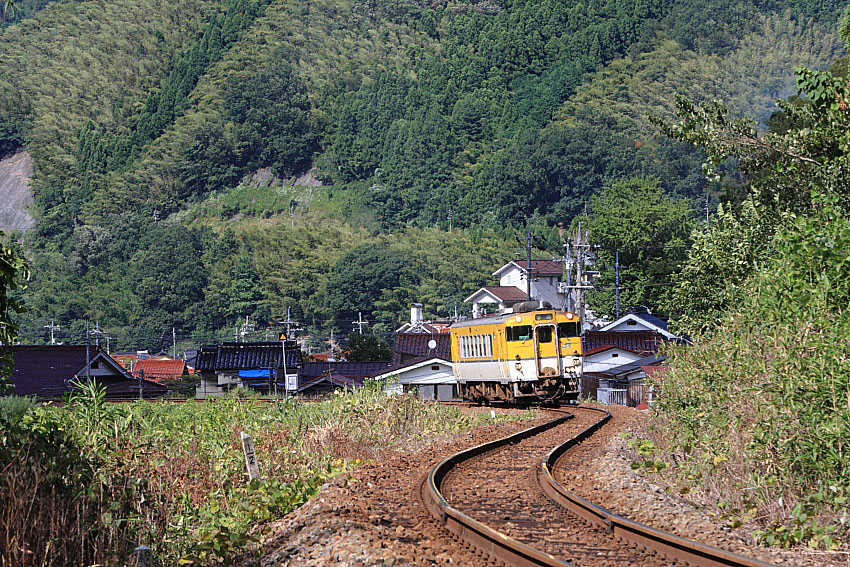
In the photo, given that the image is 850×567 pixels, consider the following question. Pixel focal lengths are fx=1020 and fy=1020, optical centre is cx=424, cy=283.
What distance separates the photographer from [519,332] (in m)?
24.1

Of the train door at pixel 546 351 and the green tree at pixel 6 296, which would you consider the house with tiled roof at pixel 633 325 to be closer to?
the train door at pixel 546 351

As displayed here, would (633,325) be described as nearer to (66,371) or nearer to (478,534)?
(66,371)

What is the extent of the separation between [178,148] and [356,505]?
154 meters

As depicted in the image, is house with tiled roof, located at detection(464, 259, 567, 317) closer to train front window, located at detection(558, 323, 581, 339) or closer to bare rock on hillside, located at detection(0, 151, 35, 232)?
train front window, located at detection(558, 323, 581, 339)

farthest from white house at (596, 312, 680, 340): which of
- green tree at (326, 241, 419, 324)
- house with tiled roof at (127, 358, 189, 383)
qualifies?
green tree at (326, 241, 419, 324)

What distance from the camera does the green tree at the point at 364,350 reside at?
57.5 metres

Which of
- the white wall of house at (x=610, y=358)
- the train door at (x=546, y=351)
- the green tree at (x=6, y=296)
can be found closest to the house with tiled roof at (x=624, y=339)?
the white wall of house at (x=610, y=358)

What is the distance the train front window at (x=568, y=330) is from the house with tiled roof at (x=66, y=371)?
1847 cm

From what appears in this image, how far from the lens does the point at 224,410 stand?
1692 centimetres

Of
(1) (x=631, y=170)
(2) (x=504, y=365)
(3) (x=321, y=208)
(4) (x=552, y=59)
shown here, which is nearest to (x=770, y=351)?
(2) (x=504, y=365)

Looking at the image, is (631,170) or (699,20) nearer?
(631,170)

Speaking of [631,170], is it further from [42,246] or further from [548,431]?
[548,431]

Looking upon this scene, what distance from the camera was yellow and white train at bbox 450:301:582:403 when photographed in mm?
24109

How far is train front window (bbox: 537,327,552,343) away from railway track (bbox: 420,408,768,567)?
9.40 m
